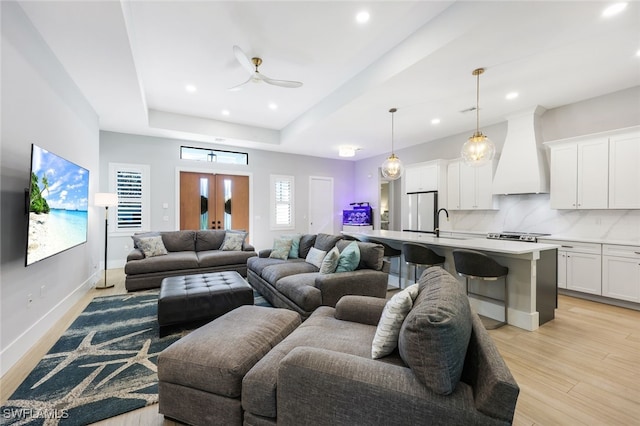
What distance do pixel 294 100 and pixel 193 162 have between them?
310 centimetres

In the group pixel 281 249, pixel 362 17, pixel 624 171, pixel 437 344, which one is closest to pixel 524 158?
pixel 624 171

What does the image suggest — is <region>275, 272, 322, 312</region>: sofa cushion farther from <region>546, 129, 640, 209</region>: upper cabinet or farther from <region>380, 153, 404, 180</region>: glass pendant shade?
<region>546, 129, 640, 209</region>: upper cabinet

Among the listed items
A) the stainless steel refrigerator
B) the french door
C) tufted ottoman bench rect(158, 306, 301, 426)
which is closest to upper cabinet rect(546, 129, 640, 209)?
the stainless steel refrigerator

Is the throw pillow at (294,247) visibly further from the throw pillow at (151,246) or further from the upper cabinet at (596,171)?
the upper cabinet at (596,171)

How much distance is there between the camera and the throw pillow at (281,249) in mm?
4453

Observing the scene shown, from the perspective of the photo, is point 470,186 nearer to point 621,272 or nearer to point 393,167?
point 393,167

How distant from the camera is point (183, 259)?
458 centimetres

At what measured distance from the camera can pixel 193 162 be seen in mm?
6434

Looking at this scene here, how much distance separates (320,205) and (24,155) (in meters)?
6.35

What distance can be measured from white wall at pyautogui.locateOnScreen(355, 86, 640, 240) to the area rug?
18.4 ft

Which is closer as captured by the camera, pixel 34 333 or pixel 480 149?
pixel 34 333

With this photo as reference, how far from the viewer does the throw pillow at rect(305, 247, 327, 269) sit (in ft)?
12.8

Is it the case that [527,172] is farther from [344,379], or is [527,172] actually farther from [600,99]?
[344,379]

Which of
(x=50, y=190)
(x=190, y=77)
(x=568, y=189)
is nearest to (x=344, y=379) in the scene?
(x=50, y=190)
